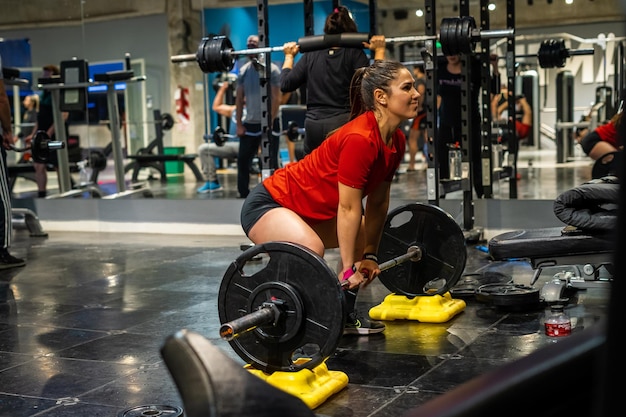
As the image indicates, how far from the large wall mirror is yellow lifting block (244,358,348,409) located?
3.27 metres

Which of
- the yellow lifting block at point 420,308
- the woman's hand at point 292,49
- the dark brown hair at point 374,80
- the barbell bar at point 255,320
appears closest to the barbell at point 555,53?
the woman's hand at point 292,49

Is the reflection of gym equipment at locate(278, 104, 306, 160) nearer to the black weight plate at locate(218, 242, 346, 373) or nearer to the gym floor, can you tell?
the gym floor

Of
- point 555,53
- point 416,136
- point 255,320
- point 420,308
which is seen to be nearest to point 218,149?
point 416,136

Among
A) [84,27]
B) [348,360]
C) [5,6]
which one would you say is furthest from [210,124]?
[348,360]

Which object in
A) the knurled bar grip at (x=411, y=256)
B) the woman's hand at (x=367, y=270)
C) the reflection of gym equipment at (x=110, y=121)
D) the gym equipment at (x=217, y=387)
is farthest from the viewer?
the reflection of gym equipment at (x=110, y=121)

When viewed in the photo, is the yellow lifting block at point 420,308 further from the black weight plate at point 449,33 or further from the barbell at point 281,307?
the black weight plate at point 449,33

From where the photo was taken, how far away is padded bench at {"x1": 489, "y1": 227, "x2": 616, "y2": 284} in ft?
10.8

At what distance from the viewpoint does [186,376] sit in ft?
1.70

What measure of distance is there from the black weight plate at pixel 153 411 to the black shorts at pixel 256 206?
2.15 feet

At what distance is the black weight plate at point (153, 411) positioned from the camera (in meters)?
2.40

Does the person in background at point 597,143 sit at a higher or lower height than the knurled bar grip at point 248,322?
higher

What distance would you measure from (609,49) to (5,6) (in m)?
5.67

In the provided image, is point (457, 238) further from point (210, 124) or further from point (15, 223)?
point (15, 223)

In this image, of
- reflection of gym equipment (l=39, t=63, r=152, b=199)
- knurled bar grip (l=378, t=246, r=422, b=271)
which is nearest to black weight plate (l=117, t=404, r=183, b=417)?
knurled bar grip (l=378, t=246, r=422, b=271)
